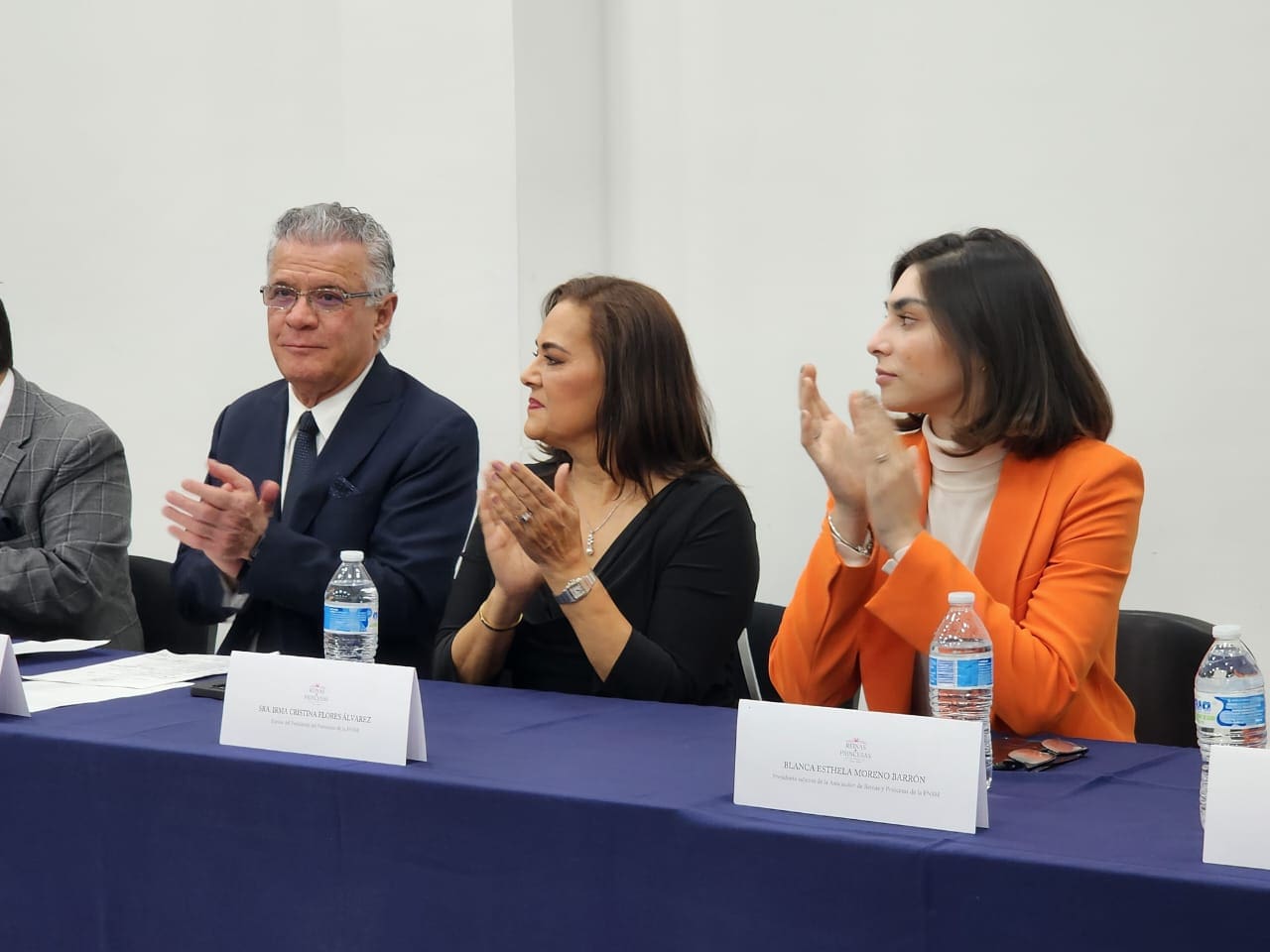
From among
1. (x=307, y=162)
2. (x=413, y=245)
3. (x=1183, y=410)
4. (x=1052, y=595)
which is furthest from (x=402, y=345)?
(x=1052, y=595)

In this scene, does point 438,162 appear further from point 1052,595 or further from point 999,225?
point 1052,595

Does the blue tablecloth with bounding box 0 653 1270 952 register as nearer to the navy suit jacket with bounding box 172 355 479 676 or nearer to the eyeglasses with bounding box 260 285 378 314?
the navy suit jacket with bounding box 172 355 479 676

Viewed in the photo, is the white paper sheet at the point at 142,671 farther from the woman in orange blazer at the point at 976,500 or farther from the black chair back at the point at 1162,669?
the black chair back at the point at 1162,669

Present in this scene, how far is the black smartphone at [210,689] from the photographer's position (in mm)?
2121

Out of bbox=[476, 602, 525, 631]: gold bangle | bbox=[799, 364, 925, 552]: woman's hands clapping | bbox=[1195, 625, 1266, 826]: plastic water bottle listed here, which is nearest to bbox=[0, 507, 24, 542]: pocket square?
bbox=[476, 602, 525, 631]: gold bangle

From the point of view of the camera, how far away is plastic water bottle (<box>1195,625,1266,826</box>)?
4.85ft

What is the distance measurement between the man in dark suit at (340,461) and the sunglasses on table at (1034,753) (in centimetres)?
124

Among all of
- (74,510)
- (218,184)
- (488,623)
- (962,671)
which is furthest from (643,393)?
(218,184)

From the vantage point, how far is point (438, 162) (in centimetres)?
378

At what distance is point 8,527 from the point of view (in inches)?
115

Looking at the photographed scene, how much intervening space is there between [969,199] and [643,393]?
1.24 meters

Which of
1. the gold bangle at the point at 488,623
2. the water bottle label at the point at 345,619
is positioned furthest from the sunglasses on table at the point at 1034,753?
the water bottle label at the point at 345,619

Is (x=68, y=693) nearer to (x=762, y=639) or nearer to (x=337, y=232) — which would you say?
(x=337, y=232)

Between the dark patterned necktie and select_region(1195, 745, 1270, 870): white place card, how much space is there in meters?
1.83
